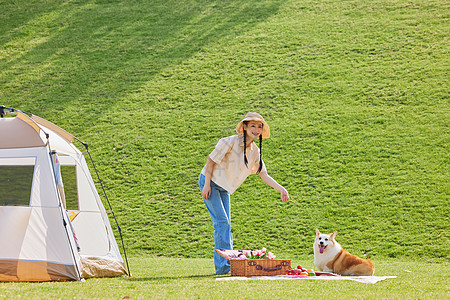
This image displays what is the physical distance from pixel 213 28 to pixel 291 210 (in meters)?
10.0

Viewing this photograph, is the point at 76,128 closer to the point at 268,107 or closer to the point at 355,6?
the point at 268,107

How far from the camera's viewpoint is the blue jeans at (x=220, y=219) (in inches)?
199

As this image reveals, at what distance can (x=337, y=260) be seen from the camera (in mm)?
5289

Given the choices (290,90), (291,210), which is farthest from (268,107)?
(291,210)

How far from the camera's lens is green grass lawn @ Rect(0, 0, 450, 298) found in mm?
9531

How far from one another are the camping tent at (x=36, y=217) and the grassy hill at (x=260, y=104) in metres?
4.18

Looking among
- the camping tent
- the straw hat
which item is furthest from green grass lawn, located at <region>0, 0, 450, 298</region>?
the straw hat

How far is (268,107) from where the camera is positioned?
44.9 feet

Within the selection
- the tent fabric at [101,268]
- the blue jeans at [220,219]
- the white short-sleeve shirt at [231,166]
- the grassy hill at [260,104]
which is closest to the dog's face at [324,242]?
the blue jeans at [220,219]

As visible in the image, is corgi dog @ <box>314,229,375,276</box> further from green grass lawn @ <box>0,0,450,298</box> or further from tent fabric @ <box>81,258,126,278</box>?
tent fabric @ <box>81,258,126,278</box>

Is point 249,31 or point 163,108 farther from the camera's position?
point 249,31

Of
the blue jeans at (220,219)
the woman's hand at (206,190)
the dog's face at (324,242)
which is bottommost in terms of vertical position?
the dog's face at (324,242)

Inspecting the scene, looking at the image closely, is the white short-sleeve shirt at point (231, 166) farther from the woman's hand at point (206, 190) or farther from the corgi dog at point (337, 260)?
the corgi dog at point (337, 260)

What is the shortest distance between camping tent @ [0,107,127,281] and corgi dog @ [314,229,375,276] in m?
2.35
